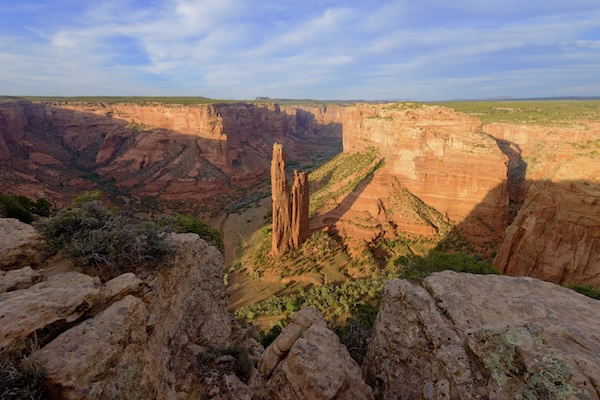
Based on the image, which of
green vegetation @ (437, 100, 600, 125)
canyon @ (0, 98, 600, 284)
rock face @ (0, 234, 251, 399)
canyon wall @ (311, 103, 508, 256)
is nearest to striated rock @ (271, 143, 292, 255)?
canyon @ (0, 98, 600, 284)

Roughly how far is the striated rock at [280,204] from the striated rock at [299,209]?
619mm

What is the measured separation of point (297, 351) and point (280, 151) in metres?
27.4

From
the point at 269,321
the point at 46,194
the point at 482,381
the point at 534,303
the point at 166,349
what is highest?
the point at 534,303

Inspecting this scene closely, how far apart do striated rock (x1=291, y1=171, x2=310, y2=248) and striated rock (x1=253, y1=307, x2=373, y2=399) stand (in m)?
25.8

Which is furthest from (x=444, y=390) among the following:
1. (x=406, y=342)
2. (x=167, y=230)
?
(x=167, y=230)

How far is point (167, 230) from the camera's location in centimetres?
1052

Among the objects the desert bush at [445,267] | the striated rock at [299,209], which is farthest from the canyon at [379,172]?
the desert bush at [445,267]

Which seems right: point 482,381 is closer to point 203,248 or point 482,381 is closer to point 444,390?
point 444,390

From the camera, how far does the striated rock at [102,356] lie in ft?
17.1

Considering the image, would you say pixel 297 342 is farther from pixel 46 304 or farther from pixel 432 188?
pixel 432 188

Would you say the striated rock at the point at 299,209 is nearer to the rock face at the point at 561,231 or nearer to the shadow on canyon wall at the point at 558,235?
the rock face at the point at 561,231

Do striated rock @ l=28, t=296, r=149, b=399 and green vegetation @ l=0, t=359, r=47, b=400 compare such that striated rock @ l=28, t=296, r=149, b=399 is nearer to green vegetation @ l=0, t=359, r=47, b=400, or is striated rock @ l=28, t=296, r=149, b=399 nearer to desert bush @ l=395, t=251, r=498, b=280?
green vegetation @ l=0, t=359, r=47, b=400

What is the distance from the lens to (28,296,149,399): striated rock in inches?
205

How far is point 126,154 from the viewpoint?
7356 centimetres
